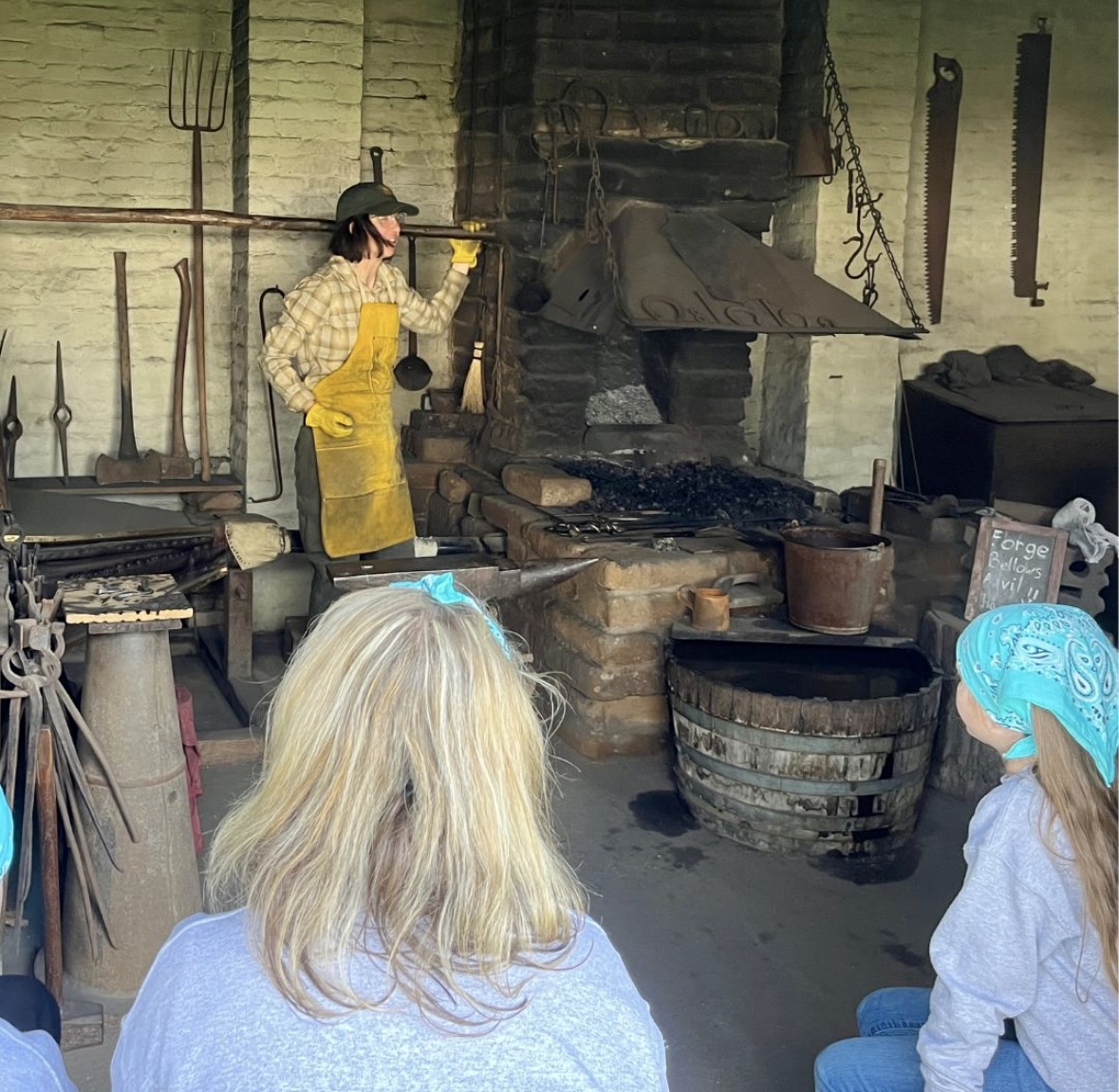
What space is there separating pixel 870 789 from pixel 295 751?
9.22ft

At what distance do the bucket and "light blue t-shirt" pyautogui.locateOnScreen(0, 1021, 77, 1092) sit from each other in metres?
3.27

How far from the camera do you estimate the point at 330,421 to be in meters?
5.27

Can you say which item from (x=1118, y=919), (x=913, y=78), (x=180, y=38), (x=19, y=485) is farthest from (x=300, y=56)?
(x=1118, y=919)

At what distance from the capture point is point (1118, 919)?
195 centimetres

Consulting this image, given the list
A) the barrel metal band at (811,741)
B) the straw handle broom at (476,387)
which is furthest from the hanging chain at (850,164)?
the barrel metal band at (811,741)

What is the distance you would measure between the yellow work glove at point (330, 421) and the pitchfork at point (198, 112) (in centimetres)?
80

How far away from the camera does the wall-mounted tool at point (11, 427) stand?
566cm

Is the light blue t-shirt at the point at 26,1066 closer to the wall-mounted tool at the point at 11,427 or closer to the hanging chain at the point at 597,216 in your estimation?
the hanging chain at the point at 597,216

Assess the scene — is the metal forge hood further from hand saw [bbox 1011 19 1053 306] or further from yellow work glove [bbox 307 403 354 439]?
hand saw [bbox 1011 19 1053 306]

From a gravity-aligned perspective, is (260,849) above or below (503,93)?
below

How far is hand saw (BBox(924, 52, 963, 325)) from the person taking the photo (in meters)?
6.81

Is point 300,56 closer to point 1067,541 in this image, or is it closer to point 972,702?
point 1067,541

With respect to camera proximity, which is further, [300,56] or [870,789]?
[300,56]

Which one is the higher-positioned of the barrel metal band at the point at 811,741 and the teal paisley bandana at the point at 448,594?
the teal paisley bandana at the point at 448,594
